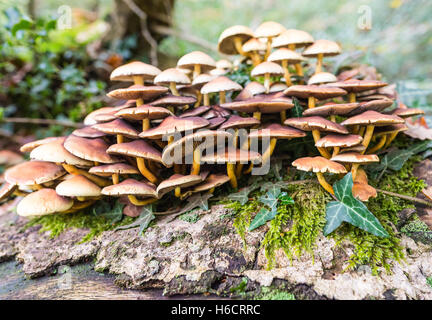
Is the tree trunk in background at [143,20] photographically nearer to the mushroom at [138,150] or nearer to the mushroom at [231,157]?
the mushroom at [138,150]

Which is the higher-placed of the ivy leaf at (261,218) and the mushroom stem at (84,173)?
the mushroom stem at (84,173)

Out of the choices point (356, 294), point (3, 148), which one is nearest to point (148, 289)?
point (356, 294)

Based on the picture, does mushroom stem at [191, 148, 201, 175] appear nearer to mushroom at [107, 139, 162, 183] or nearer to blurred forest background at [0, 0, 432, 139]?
mushroom at [107, 139, 162, 183]

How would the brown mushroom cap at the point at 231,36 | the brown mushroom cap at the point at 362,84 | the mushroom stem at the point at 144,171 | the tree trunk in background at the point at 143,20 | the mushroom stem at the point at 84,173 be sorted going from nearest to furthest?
the brown mushroom cap at the point at 362,84, the mushroom stem at the point at 144,171, the mushroom stem at the point at 84,173, the brown mushroom cap at the point at 231,36, the tree trunk in background at the point at 143,20

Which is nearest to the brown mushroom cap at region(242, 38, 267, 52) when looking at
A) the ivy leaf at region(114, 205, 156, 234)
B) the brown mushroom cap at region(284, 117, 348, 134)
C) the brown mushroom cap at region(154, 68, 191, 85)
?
the brown mushroom cap at region(154, 68, 191, 85)

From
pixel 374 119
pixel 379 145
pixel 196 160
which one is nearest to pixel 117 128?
pixel 196 160

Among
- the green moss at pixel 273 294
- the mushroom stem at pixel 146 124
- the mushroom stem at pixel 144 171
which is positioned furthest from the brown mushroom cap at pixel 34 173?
the green moss at pixel 273 294
